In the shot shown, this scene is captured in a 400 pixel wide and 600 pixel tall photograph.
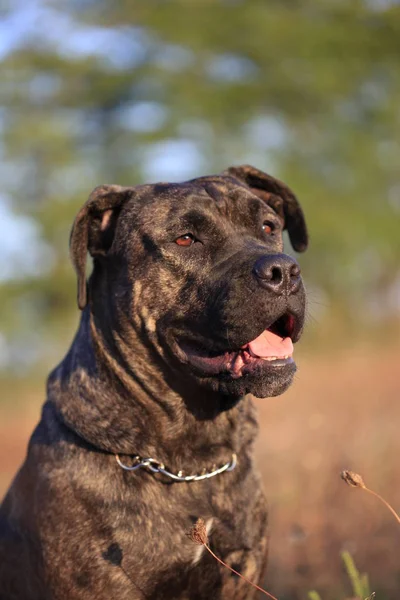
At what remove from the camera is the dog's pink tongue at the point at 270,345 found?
3.53 meters

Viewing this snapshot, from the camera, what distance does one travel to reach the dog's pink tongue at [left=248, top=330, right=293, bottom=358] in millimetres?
3529

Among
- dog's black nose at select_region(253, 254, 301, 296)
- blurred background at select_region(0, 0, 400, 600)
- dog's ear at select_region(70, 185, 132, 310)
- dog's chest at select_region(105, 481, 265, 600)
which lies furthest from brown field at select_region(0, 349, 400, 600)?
blurred background at select_region(0, 0, 400, 600)

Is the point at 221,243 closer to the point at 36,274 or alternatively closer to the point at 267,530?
the point at 267,530

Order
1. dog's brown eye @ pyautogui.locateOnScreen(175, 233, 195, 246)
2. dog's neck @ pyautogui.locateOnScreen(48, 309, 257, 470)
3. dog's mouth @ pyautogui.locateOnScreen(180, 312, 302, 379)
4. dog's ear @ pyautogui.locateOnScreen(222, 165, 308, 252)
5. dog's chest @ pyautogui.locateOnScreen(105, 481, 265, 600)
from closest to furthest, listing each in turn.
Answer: dog's chest @ pyautogui.locateOnScreen(105, 481, 265, 600), dog's mouth @ pyautogui.locateOnScreen(180, 312, 302, 379), dog's neck @ pyautogui.locateOnScreen(48, 309, 257, 470), dog's brown eye @ pyautogui.locateOnScreen(175, 233, 195, 246), dog's ear @ pyautogui.locateOnScreen(222, 165, 308, 252)

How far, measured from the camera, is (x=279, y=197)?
4586 millimetres

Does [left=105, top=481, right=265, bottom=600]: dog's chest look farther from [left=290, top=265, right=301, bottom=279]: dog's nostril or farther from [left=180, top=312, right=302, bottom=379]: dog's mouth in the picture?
[left=290, top=265, right=301, bottom=279]: dog's nostril

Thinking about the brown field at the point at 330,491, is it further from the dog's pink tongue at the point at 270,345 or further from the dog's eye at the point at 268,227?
the dog's eye at the point at 268,227

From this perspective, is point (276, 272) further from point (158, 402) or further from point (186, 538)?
point (186, 538)

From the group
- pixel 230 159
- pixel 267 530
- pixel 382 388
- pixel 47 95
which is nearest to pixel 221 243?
pixel 267 530

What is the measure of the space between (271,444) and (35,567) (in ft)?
18.3

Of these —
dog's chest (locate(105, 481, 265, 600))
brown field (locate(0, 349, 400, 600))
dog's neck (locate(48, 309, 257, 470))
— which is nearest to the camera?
dog's chest (locate(105, 481, 265, 600))

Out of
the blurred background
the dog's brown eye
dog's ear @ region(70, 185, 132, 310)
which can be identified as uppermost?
the dog's brown eye

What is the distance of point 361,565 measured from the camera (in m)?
4.93

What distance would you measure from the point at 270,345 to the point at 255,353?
10 cm
